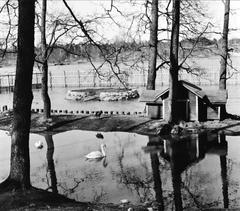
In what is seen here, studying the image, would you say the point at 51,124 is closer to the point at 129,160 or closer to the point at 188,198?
the point at 129,160

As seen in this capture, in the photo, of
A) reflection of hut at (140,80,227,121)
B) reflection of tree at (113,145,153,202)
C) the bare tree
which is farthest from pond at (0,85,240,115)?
the bare tree

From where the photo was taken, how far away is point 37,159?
18.5m

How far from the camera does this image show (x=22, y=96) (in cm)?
1105

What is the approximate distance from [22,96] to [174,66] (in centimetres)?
1457

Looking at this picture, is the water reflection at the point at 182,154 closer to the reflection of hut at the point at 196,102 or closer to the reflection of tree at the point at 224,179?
the reflection of tree at the point at 224,179

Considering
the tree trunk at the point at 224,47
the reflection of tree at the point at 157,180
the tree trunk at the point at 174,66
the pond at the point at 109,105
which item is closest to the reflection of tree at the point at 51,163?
the reflection of tree at the point at 157,180

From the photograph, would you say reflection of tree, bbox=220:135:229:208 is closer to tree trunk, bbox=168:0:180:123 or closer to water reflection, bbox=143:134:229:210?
water reflection, bbox=143:134:229:210

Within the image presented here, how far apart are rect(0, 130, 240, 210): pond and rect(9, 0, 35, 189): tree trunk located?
236 centimetres

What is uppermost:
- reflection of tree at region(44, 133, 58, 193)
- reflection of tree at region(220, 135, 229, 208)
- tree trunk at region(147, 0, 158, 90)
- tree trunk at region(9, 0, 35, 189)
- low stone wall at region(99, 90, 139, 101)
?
tree trunk at region(147, 0, 158, 90)

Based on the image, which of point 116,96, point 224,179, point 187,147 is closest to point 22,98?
point 224,179

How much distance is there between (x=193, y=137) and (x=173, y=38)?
6.65 meters

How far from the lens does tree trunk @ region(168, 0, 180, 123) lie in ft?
78.2

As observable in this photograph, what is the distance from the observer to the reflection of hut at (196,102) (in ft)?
80.5

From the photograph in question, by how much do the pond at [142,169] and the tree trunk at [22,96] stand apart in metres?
2.36
